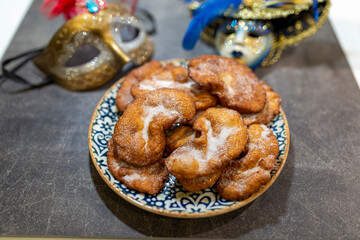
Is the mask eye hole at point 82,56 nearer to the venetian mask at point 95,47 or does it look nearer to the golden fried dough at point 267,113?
the venetian mask at point 95,47

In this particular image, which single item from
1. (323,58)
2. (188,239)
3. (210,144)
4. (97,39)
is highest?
(97,39)

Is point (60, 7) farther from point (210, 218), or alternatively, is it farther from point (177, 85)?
point (210, 218)

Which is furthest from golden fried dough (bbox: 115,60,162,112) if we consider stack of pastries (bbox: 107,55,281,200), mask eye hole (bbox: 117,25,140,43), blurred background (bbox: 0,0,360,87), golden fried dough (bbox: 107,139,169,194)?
blurred background (bbox: 0,0,360,87)

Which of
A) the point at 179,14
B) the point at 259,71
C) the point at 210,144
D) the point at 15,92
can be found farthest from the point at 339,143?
the point at 15,92

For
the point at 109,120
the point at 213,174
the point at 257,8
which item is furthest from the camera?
the point at 257,8

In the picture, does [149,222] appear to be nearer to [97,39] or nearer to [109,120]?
[109,120]

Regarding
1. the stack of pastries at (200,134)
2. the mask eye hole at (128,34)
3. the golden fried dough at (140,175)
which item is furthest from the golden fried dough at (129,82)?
the mask eye hole at (128,34)
